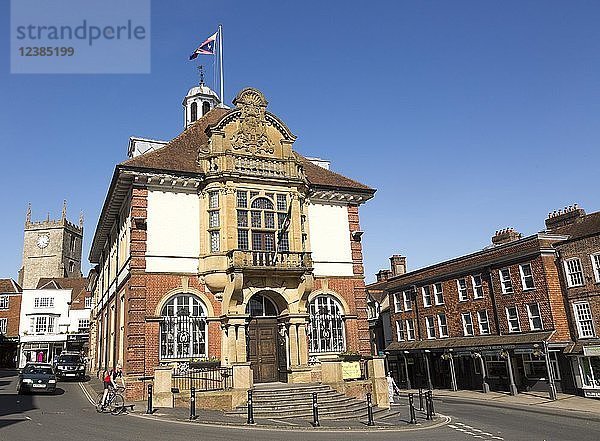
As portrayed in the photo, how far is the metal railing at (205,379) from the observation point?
20141mm

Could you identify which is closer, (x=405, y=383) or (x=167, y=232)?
(x=167, y=232)

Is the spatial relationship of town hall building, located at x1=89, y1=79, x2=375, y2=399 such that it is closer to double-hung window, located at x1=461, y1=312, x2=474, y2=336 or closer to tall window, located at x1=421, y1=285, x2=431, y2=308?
double-hung window, located at x1=461, y1=312, x2=474, y2=336

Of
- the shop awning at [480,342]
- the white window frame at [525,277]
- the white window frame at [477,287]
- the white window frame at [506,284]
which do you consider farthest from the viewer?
the white window frame at [477,287]

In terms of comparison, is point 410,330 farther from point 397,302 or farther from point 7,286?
point 7,286

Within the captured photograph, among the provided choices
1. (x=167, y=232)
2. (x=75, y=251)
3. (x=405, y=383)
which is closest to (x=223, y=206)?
(x=167, y=232)

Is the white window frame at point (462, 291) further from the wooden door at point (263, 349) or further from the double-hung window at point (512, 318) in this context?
the wooden door at point (263, 349)

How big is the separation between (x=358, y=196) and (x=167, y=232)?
10170 millimetres

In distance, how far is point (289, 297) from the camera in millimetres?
23984

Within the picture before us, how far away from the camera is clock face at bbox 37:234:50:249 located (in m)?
102

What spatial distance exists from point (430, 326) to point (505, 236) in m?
9.35

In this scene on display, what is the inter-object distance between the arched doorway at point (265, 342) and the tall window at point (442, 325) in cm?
2093

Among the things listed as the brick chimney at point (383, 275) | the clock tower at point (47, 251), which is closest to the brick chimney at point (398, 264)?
the brick chimney at point (383, 275)

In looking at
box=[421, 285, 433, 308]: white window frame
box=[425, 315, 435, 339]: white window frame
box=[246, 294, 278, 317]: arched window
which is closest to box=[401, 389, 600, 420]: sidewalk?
box=[425, 315, 435, 339]: white window frame

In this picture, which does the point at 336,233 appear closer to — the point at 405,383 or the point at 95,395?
the point at 95,395
